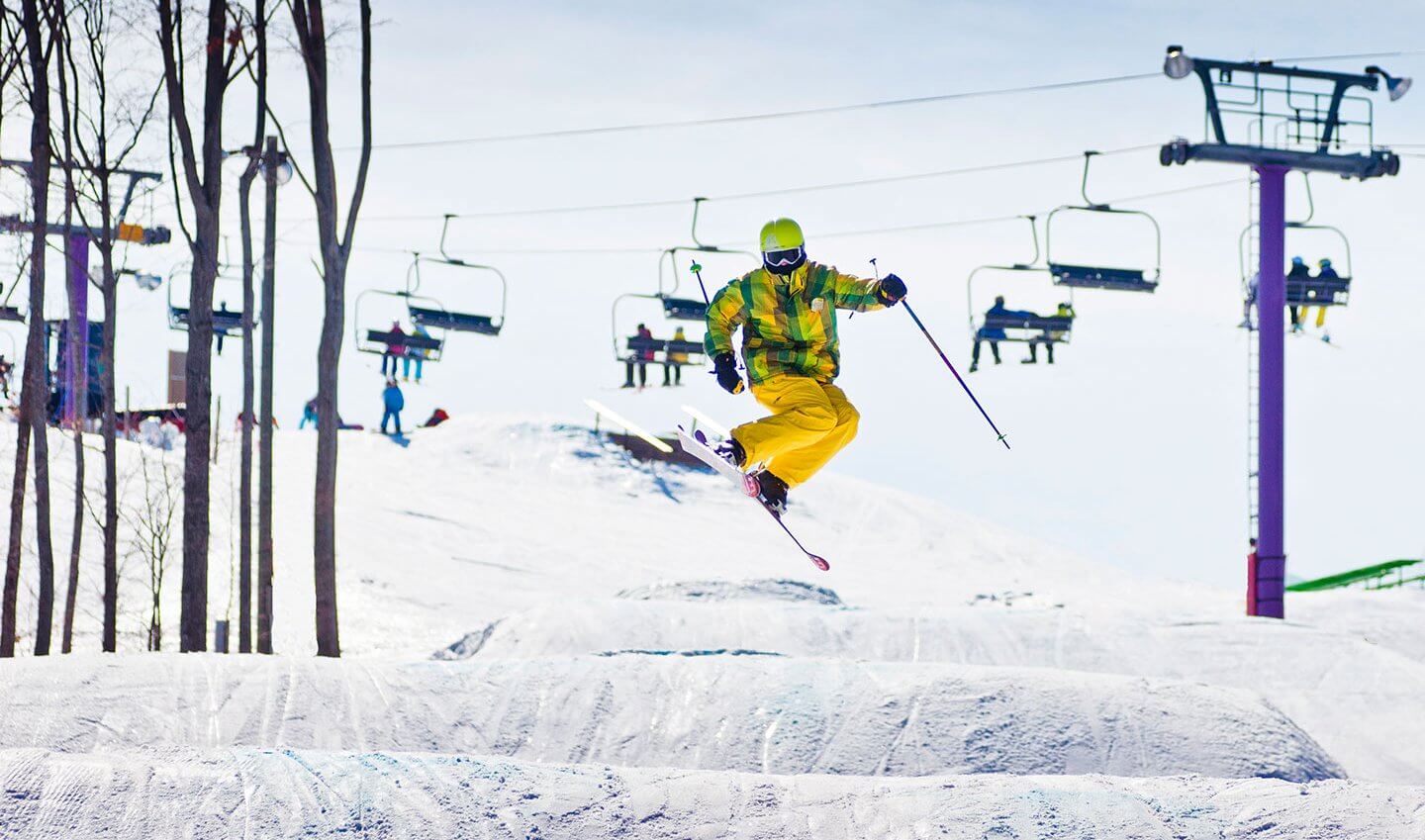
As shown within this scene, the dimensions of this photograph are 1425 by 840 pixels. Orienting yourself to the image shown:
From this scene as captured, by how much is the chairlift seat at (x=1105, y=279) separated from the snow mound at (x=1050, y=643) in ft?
17.7

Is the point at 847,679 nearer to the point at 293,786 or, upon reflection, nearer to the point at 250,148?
the point at 293,786

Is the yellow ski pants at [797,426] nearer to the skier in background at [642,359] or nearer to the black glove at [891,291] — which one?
the black glove at [891,291]

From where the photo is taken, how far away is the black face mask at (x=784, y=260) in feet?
29.6

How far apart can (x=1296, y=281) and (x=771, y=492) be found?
15248mm

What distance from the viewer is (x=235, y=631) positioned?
28438 mm

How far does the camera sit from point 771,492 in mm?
9781

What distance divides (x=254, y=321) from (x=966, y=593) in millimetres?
16581

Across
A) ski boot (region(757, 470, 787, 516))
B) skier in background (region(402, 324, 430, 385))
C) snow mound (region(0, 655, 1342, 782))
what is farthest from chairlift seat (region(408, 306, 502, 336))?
ski boot (region(757, 470, 787, 516))

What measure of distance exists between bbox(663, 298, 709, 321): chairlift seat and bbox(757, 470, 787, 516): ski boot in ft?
41.6

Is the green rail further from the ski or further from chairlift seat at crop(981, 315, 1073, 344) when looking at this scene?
the ski

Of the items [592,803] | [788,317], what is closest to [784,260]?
[788,317]

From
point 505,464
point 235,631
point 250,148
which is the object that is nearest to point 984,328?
point 250,148

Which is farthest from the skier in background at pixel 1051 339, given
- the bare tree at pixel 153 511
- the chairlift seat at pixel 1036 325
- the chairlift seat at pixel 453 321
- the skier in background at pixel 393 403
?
the skier in background at pixel 393 403

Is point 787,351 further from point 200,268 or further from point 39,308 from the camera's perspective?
point 39,308
